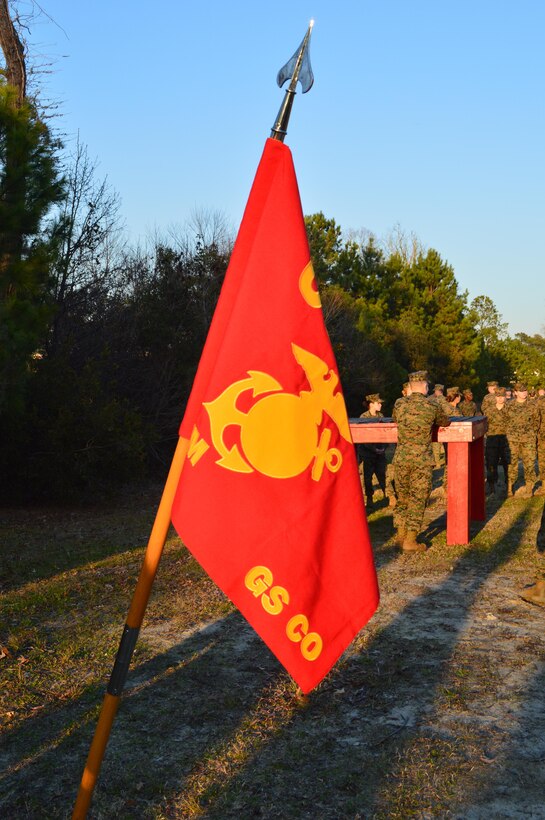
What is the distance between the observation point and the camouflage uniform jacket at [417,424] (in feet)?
32.3

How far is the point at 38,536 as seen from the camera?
11.7 m

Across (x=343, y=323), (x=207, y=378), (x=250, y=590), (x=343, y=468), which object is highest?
(x=343, y=323)

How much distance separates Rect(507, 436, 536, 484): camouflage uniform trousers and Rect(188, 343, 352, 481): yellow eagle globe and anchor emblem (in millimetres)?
13259

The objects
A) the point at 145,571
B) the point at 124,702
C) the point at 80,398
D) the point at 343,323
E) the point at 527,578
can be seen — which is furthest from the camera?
the point at 343,323

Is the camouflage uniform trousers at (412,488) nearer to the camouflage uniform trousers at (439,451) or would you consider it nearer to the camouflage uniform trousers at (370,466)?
the camouflage uniform trousers at (370,466)

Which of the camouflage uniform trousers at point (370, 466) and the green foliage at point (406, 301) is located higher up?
the green foliage at point (406, 301)

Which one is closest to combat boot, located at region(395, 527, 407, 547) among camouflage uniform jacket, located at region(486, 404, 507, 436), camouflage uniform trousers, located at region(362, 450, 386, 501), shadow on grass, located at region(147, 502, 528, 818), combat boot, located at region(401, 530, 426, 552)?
combat boot, located at region(401, 530, 426, 552)

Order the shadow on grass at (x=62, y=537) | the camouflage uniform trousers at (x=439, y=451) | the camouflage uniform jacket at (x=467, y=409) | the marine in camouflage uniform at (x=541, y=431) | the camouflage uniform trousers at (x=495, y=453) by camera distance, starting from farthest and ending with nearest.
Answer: the camouflage uniform trousers at (x=439, y=451), the camouflage uniform jacket at (x=467, y=409), the marine in camouflage uniform at (x=541, y=431), the camouflage uniform trousers at (x=495, y=453), the shadow on grass at (x=62, y=537)

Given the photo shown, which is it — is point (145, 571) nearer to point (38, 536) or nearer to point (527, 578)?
point (527, 578)

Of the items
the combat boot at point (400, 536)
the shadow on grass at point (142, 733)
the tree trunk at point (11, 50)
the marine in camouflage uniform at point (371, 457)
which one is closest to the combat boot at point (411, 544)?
the combat boot at point (400, 536)

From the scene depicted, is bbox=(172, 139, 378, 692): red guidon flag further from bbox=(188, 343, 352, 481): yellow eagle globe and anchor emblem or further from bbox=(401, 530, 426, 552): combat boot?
bbox=(401, 530, 426, 552): combat boot

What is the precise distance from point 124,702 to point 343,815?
1.91m

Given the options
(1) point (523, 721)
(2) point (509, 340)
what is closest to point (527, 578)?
(1) point (523, 721)

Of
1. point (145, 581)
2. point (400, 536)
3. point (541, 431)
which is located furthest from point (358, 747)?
point (541, 431)
